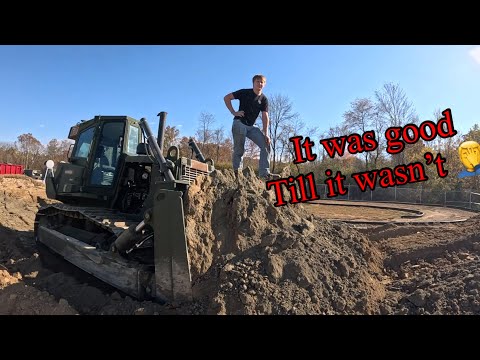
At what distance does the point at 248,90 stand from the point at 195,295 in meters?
3.40

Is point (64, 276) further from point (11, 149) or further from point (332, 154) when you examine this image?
point (11, 149)

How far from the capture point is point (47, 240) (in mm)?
6656

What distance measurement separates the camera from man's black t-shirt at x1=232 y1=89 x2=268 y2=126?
5.85 m

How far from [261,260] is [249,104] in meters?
2.71

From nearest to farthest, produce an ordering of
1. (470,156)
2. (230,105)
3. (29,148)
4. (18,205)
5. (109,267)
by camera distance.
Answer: (109,267) → (230,105) → (18,205) → (470,156) → (29,148)

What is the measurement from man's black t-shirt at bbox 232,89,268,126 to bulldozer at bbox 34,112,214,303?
3.48ft

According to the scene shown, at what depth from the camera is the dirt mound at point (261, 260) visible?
3.96 metres

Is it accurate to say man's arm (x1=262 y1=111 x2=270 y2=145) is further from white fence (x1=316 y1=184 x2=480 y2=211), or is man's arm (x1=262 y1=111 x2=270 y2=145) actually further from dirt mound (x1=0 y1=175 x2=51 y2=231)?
white fence (x1=316 y1=184 x2=480 y2=211)

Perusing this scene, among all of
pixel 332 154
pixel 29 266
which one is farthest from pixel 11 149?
pixel 332 154

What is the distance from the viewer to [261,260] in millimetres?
4355

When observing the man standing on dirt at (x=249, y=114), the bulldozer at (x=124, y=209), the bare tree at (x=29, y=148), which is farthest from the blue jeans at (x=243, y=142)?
the bare tree at (x=29, y=148)

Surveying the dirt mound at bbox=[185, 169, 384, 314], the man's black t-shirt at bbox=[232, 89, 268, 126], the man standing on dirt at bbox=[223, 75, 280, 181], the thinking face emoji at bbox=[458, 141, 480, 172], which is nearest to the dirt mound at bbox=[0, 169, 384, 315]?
the dirt mound at bbox=[185, 169, 384, 314]

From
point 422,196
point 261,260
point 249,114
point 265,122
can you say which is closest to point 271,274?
point 261,260

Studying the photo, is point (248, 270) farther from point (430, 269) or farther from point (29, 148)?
point (29, 148)
